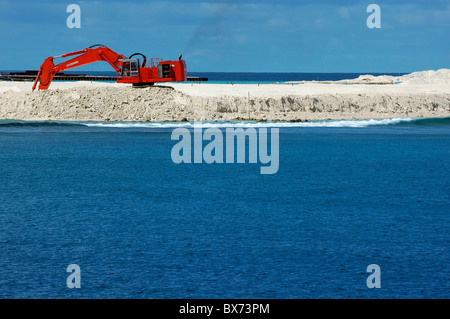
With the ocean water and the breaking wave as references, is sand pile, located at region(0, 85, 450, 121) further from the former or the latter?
the ocean water

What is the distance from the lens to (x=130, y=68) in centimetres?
7100

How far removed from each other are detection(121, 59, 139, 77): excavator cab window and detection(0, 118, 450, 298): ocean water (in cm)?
1917

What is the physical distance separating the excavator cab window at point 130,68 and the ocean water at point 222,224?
1917 cm

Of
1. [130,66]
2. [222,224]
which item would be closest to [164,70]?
[130,66]

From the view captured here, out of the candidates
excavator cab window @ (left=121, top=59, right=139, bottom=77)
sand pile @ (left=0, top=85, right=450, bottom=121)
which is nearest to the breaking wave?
sand pile @ (left=0, top=85, right=450, bottom=121)

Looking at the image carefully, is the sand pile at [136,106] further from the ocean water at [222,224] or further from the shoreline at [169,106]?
the ocean water at [222,224]

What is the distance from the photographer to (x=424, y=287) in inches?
761

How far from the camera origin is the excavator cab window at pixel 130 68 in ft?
232

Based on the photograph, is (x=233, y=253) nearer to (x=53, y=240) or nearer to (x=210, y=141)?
(x=53, y=240)

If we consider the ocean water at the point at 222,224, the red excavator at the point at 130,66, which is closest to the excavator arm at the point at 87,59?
the red excavator at the point at 130,66

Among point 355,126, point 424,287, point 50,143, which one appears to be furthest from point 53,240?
point 355,126

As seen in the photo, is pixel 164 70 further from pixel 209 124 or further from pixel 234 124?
pixel 234 124

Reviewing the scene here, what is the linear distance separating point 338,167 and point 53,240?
2493cm

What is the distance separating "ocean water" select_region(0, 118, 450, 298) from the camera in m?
19.7
